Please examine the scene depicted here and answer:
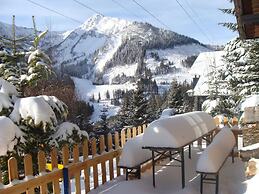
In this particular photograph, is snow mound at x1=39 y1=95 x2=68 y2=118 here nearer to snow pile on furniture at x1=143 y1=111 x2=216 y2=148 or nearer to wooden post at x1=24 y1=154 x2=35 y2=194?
wooden post at x1=24 y1=154 x2=35 y2=194

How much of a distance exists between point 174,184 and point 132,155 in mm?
936

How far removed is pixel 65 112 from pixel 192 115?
10.9 feet

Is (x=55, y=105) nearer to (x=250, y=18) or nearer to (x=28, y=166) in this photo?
(x=28, y=166)

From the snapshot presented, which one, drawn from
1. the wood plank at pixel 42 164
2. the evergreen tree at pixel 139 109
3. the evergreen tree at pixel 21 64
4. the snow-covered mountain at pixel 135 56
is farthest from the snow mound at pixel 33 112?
the snow-covered mountain at pixel 135 56

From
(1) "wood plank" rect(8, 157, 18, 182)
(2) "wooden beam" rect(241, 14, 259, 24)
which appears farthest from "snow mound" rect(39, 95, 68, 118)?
(2) "wooden beam" rect(241, 14, 259, 24)

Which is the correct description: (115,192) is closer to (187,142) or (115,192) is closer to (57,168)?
(57,168)

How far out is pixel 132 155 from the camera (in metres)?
6.12

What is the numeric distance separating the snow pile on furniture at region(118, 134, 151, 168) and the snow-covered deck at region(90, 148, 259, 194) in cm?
33

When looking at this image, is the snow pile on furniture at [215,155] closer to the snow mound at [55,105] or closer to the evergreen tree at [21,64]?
the snow mound at [55,105]

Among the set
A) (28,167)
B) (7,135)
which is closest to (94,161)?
(28,167)

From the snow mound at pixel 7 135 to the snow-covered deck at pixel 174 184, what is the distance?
2.17m

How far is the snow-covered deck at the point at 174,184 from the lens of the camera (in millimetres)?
5699

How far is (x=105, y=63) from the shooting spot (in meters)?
150

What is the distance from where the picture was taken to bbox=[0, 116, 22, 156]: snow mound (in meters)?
4.00
